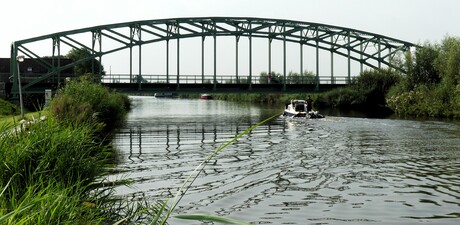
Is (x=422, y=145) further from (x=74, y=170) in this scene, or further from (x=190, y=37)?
(x=190, y=37)

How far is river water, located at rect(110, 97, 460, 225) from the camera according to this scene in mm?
10578

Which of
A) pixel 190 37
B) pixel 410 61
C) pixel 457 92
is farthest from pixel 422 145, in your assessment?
pixel 190 37

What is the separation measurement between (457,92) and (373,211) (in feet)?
122

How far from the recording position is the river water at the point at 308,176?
10.6m

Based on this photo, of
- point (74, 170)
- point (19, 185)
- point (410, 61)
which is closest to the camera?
point (19, 185)

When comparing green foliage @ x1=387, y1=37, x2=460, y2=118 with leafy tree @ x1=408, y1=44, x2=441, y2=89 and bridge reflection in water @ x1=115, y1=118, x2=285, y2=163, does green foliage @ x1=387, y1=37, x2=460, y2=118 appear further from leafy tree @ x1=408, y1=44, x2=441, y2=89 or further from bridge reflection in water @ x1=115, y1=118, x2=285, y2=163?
bridge reflection in water @ x1=115, y1=118, x2=285, y2=163

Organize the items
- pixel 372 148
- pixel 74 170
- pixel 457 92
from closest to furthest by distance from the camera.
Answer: pixel 74 170 < pixel 372 148 < pixel 457 92

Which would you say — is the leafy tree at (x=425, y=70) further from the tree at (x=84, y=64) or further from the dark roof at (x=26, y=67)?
the tree at (x=84, y=64)

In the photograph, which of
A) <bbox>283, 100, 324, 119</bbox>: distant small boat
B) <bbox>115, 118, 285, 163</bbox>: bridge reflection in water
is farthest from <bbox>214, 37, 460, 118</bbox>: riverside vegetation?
<bbox>115, 118, 285, 163</bbox>: bridge reflection in water

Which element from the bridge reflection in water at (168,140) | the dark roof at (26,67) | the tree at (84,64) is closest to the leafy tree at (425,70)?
the bridge reflection in water at (168,140)

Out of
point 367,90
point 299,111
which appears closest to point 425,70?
point 367,90

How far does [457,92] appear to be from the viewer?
4434 cm

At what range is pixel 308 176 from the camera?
14.6 m

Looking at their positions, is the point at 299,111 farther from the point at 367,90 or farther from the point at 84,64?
the point at 84,64
